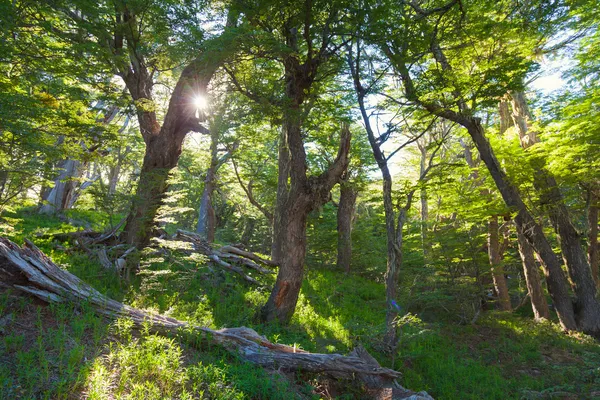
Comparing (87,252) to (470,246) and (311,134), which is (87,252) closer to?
(311,134)

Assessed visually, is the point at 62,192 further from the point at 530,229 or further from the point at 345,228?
the point at 530,229

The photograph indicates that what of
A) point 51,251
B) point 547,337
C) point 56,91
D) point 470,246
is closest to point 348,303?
point 470,246

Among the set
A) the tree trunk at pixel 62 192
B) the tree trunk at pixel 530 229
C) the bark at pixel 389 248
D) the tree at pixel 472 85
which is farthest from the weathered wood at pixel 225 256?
the tree trunk at pixel 62 192

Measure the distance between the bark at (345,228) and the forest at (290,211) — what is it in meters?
2.06

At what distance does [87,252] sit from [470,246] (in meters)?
10.5

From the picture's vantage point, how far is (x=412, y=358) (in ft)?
21.7

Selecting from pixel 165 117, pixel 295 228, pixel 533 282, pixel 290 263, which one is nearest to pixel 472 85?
pixel 295 228

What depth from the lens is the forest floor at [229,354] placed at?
3191mm

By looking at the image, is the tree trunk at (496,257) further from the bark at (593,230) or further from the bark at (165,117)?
the bark at (165,117)

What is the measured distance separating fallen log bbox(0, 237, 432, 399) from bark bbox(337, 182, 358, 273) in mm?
9799

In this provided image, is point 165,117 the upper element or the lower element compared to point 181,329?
upper

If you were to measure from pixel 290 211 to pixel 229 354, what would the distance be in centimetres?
329

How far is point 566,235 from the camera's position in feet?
32.8

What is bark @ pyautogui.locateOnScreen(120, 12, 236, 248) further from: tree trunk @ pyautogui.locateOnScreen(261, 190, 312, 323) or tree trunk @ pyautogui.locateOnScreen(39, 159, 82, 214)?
tree trunk @ pyautogui.locateOnScreen(39, 159, 82, 214)
